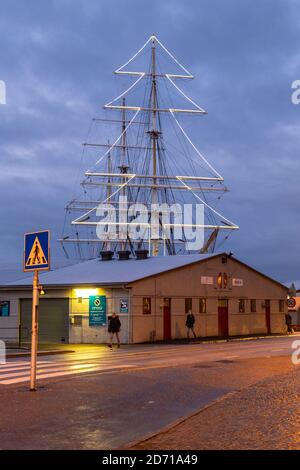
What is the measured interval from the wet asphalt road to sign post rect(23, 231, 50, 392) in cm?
65

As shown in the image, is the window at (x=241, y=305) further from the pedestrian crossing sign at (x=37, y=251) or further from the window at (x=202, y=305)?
the pedestrian crossing sign at (x=37, y=251)

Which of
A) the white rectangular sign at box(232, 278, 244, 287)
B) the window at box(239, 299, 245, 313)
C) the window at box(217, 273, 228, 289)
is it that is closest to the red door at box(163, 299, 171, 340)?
the window at box(217, 273, 228, 289)

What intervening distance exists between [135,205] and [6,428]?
63825mm

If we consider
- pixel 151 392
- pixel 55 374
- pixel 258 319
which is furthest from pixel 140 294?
pixel 151 392

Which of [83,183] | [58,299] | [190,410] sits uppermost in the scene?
[83,183]

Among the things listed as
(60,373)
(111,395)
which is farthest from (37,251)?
(60,373)

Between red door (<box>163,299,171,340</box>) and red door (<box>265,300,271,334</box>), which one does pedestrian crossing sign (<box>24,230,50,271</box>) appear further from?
red door (<box>265,300,271,334</box>)

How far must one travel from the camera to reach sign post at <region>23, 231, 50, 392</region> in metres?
13.6

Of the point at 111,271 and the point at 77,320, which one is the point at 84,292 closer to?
the point at 77,320

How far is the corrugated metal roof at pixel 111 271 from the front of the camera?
35.9 m

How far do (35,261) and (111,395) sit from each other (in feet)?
10.0

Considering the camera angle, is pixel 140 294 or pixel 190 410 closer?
pixel 190 410
